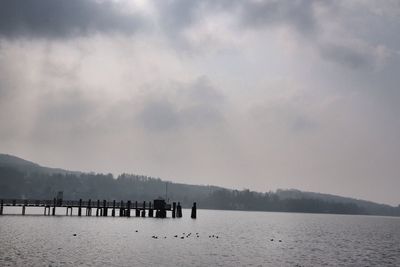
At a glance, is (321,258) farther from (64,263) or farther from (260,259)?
(64,263)

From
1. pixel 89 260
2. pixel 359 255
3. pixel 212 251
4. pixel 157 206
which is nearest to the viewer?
pixel 89 260

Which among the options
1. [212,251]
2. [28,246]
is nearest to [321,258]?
[212,251]

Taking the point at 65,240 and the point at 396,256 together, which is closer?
the point at 65,240

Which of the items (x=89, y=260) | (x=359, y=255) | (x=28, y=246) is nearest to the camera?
(x=89, y=260)

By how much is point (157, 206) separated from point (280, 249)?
59.9 meters

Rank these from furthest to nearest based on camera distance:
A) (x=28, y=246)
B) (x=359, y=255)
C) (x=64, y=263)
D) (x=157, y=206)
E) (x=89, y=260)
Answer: (x=157, y=206)
(x=359, y=255)
(x=28, y=246)
(x=89, y=260)
(x=64, y=263)

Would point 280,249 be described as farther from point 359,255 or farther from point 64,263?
point 64,263

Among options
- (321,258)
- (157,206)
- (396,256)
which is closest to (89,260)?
(321,258)

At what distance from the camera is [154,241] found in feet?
221

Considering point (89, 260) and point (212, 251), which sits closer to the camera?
point (89, 260)

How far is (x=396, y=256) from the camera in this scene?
67.2 m

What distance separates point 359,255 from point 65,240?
3890cm

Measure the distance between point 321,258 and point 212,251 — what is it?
1321 cm

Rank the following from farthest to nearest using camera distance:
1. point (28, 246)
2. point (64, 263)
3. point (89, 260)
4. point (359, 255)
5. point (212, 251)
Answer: point (359, 255) → point (212, 251) → point (28, 246) → point (89, 260) → point (64, 263)
